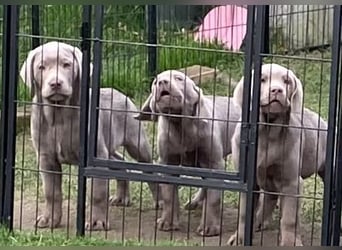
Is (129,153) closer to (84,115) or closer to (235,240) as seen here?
(84,115)

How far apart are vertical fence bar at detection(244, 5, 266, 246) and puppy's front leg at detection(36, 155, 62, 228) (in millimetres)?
1278

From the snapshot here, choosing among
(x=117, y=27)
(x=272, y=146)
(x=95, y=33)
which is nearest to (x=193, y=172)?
(x=272, y=146)

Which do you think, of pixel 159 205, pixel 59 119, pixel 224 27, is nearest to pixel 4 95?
pixel 59 119

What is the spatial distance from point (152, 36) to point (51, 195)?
2635 mm

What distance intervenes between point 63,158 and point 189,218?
896mm

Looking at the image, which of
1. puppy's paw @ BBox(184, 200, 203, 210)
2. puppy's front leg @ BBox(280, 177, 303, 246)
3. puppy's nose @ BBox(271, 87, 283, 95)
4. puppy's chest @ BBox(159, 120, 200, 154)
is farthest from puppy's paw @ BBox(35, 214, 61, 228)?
puppy's nose @ BBox(271, 87, 283, 95)

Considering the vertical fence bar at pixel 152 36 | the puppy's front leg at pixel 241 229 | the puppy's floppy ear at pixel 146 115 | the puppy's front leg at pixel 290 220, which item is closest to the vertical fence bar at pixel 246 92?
the puppy's front leg at pixel 241 229

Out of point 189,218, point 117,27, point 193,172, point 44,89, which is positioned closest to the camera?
point 193,172

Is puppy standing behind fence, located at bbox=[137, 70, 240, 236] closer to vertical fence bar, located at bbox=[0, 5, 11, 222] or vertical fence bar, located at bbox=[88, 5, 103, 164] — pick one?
vertical fence bar, located at bbox=[88, 5, 103, 164]

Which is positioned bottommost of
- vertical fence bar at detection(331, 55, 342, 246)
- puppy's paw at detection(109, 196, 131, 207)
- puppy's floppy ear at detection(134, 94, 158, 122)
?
puppy's paw at detection(109, 196, 131, 207)

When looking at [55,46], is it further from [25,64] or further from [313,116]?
[313,116]

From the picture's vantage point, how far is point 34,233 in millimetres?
5648

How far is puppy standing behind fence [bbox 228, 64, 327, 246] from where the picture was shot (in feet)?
18.3

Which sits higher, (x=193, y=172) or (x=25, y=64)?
(x=25, y=64)
